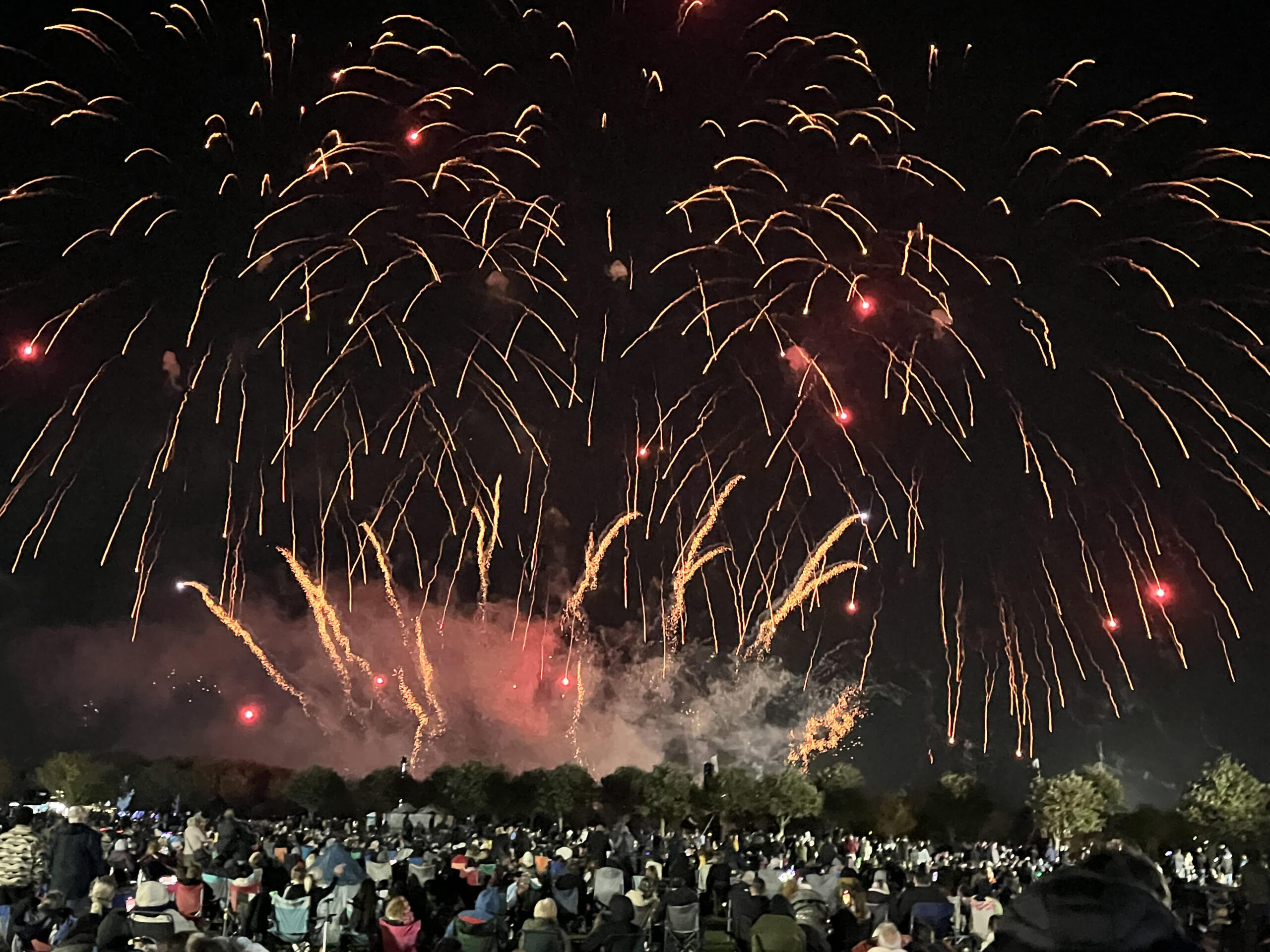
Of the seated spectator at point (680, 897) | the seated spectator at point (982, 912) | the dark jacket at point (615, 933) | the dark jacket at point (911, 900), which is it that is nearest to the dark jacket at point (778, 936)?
the dark jacket at point (615, 933)

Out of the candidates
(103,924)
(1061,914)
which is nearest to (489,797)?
(103,924)

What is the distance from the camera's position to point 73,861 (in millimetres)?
10453

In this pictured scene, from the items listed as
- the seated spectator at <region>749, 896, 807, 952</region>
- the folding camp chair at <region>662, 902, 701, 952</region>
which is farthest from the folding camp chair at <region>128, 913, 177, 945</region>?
the folding camp chair at <region>662, 902, 701, 952</region>

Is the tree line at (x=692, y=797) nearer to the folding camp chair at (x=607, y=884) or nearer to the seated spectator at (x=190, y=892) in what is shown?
the folding camp chair at (x=607, y=884)

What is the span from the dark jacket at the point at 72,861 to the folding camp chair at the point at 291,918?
1.65 meters

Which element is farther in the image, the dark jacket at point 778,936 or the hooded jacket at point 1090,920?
the dark jacket at point 778,936

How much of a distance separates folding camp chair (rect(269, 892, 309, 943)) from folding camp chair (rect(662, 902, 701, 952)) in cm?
351

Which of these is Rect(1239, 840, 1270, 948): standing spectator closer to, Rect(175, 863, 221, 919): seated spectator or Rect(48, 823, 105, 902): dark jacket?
Rect(175, 863, 221, 919): seated spectator

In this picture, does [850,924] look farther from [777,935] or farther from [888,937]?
[888,937]

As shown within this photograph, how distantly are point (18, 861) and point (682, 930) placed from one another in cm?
596

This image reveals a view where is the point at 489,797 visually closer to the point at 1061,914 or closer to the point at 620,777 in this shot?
the point at 620,777

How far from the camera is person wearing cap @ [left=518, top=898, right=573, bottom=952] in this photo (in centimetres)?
957

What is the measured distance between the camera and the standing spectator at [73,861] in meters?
10.4

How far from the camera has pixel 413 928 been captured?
32.9 ft
